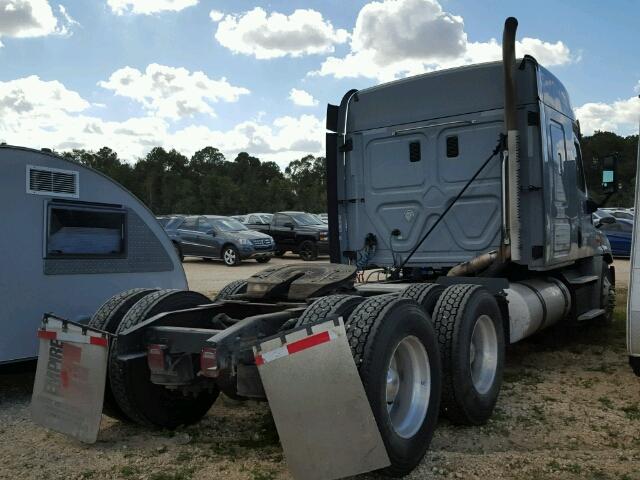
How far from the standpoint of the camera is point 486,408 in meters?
4.40

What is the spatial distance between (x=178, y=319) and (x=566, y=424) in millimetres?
2884

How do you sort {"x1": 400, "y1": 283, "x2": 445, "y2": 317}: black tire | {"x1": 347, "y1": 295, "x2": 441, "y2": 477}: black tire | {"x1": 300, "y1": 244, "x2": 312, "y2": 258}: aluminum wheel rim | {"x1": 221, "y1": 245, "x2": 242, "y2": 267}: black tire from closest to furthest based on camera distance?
{"x1": 347, "y1": 295, "x2": 441, "y2": 477}: black tire < {"x1": 400, "y1": 283, "x2": 445, "y2": 317}: black tire < {"x1": 221, "y1": 245, "x2": 242, "y2": 267}: black tire < {"x1": 300, "y1": 244, "x2": 312, "y2": 258}: aluminum wheel rim

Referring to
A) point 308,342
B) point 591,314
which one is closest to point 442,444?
point 308,342

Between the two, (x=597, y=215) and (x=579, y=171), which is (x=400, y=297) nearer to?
(x=579, y=171)

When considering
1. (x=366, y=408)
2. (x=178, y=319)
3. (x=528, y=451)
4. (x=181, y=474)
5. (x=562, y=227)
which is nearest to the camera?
(x=366, y=408)

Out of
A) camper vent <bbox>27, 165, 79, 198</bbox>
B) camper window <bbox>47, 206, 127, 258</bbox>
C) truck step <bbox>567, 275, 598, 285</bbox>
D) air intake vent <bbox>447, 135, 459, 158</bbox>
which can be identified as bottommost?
truck step <bbox>567, 275, 598, 285</bbox>

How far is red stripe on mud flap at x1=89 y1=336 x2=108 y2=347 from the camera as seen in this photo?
12.5 ft

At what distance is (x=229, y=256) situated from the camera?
19594 mm

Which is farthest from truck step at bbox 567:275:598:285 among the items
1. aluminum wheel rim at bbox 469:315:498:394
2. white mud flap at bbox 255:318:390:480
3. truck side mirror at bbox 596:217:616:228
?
white mud flap at bbox 255:318:390:480

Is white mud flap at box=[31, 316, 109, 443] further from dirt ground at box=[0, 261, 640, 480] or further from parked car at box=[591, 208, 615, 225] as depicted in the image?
parked car at box=[591, 208, 615, 225]

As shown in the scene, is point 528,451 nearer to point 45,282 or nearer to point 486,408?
point 486,408

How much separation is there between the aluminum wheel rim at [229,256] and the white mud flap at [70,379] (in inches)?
606

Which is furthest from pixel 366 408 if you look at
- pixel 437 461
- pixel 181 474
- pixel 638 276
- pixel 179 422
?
pixel 638 276

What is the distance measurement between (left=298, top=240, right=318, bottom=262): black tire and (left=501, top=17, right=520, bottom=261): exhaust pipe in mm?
15130
